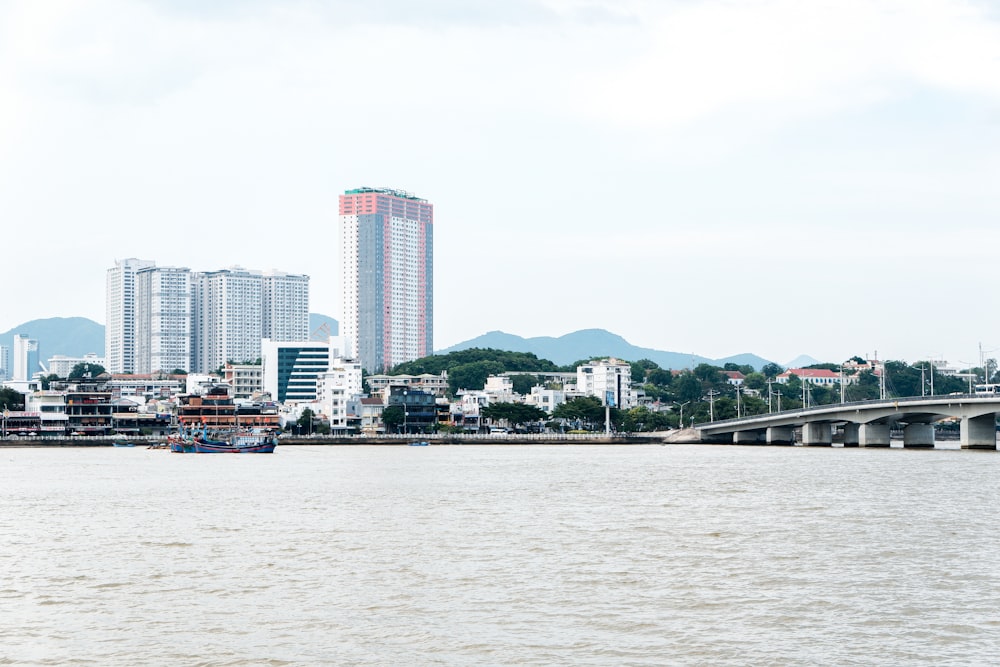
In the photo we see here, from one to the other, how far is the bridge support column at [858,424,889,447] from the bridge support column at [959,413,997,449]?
1167 cm

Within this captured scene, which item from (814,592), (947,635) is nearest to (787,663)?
(947,635)

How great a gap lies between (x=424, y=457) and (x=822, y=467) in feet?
113

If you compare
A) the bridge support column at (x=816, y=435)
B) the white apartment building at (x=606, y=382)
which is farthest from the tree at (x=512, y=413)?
the bridge support column at (x=816, y=435)

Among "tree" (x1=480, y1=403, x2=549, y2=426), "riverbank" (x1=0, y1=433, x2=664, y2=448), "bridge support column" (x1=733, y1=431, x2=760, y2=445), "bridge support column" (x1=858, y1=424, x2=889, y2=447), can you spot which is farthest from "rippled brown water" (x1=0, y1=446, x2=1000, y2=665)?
"tree" (x1=480, y1=403, x2=549, y2=426)

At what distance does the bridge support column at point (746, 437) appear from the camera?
457 feet

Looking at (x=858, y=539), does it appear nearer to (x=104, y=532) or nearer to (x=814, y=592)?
(x=814, y=592)

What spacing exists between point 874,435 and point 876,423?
1080 mm

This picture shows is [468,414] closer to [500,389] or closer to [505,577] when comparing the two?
[500,389]

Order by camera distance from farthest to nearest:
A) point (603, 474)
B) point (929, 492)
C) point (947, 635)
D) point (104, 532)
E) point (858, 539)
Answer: point (603, 474), point (929, 492), point (104, 532), point (858, 539), point (947, 635)

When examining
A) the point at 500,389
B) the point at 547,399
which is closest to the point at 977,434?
the point at 547,399

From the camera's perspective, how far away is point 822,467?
7525cm

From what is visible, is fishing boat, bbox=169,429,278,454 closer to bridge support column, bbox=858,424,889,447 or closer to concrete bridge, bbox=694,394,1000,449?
concrete bridge, bbox=694,394,1000,449

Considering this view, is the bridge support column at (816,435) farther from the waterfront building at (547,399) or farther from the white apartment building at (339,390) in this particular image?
the white apartment building at (339,390)

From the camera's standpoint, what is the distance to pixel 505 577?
26547mm
